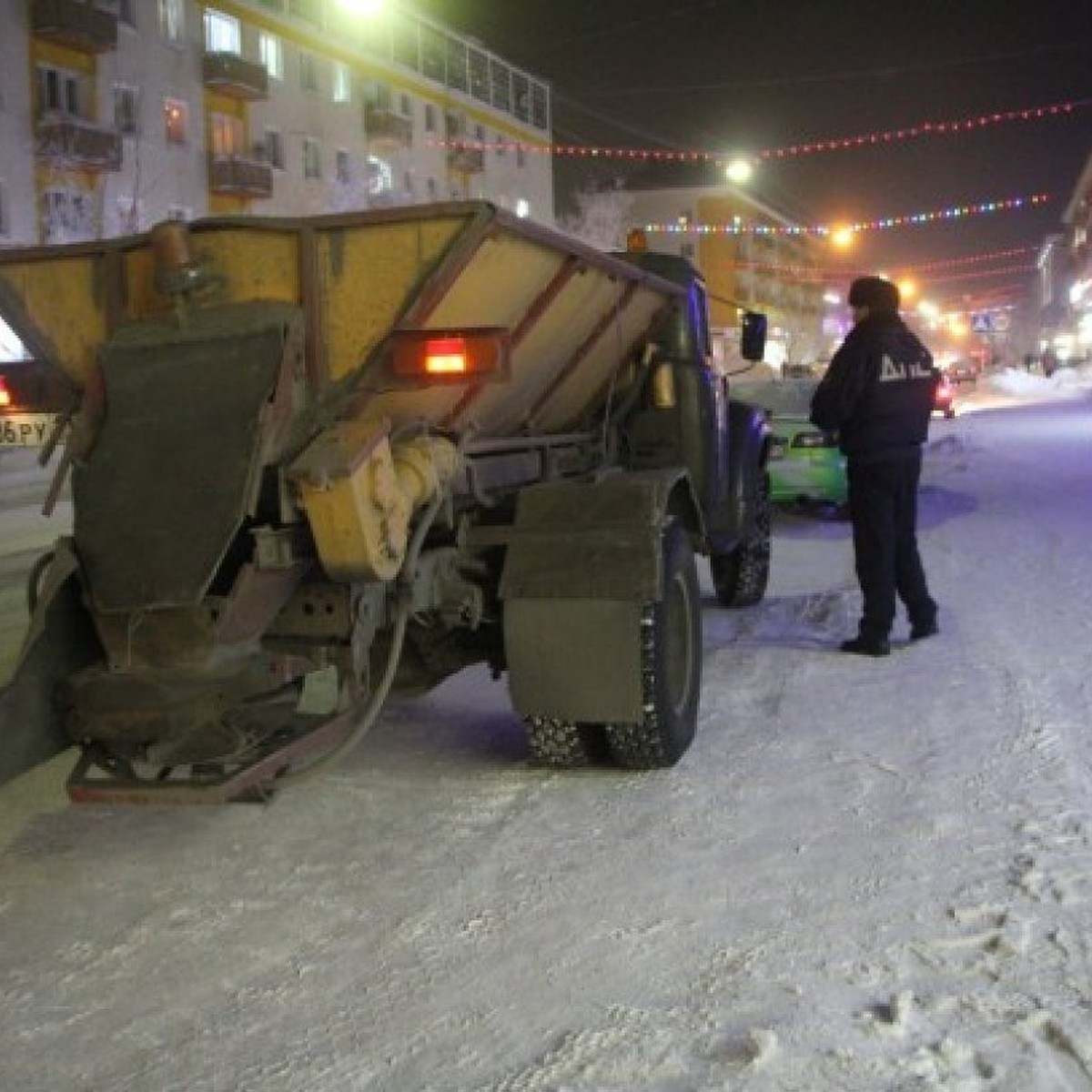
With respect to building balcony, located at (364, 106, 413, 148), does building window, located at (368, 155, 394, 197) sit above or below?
below

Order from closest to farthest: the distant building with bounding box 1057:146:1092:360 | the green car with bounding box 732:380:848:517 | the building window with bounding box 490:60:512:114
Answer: the green car with bounding box 732:380:848:517 < the building window with bounding box 490:60:512:114 < the distant building with bounding box 1057:146:1092:360

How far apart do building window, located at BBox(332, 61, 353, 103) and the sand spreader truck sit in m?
44.2

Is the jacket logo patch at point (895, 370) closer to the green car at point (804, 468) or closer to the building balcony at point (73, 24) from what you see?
the green car at point (804, 468)

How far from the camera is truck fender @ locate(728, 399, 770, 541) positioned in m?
7.83

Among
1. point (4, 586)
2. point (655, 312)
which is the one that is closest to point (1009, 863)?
point (655, 312)

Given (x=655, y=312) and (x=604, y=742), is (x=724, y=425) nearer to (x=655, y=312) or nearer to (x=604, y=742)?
(x=655, y=312)

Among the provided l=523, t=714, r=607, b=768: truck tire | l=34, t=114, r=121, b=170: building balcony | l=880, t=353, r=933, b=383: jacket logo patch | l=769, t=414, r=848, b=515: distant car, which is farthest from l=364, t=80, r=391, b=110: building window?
l=523, t=714, r=607, b=768: truck tire

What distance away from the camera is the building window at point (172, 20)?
122 ft

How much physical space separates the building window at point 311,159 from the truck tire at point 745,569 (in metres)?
38.9

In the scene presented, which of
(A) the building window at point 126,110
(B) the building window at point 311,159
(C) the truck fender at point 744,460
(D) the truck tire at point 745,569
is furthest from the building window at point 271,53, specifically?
(D) the truck tire at point 745,569

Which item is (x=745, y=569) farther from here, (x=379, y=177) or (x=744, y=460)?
(x=379, y=177)

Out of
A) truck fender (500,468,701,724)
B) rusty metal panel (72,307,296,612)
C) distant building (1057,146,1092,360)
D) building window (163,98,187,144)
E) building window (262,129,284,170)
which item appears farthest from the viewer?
distant building (1057,146,1092,360)

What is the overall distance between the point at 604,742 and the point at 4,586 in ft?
20.7

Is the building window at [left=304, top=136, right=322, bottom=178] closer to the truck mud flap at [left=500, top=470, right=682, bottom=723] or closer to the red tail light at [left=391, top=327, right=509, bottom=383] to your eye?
the truck mud flap at [left=500, top=470, right=682, bottom=723]
